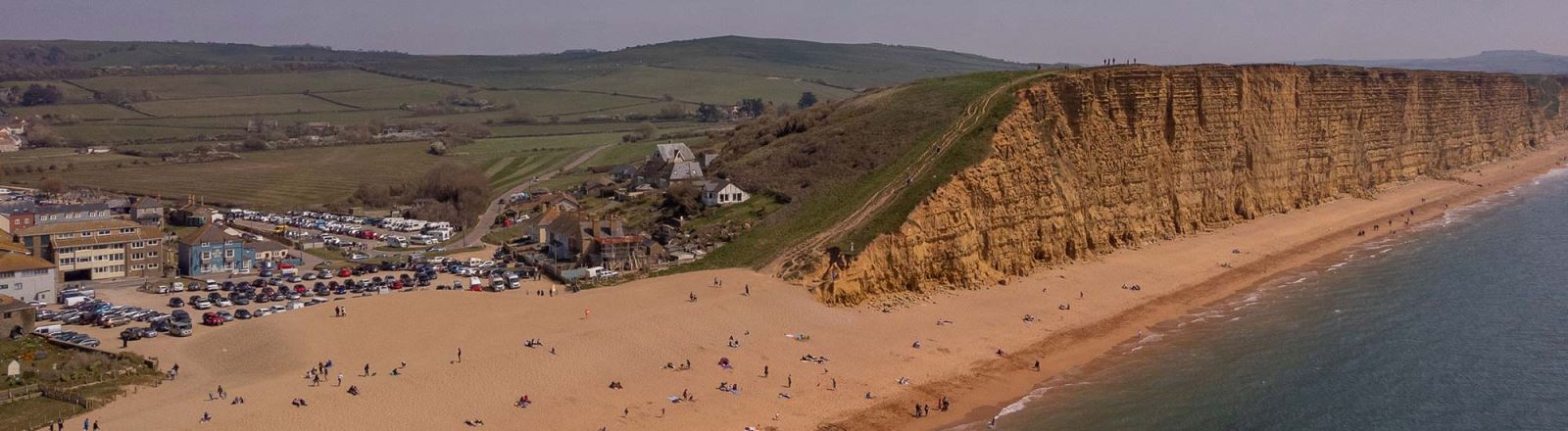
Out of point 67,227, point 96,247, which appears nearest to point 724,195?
point 96,247

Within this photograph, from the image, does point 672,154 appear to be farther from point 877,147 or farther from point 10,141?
point 10,141

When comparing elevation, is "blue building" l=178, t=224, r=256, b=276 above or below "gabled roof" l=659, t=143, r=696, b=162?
below

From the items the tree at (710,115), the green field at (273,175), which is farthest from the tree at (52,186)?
the tree at (710,115)

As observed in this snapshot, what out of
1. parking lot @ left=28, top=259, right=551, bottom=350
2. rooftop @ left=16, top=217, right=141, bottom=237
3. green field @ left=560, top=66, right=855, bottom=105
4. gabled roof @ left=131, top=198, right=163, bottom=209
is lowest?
parking lot @ left=28, top=259, right=551, bottom=350

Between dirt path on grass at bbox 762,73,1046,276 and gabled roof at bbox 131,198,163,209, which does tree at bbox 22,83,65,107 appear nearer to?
gabled roof at bbox 131,198,163,209

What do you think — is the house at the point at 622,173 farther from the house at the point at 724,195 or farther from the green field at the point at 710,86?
the green field at the point at 710,86

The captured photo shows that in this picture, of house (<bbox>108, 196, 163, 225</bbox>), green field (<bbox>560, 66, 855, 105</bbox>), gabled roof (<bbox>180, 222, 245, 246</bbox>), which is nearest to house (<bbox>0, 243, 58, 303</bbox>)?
gabled roof (<bbox>180, 222, 245, 246</bbox>)
